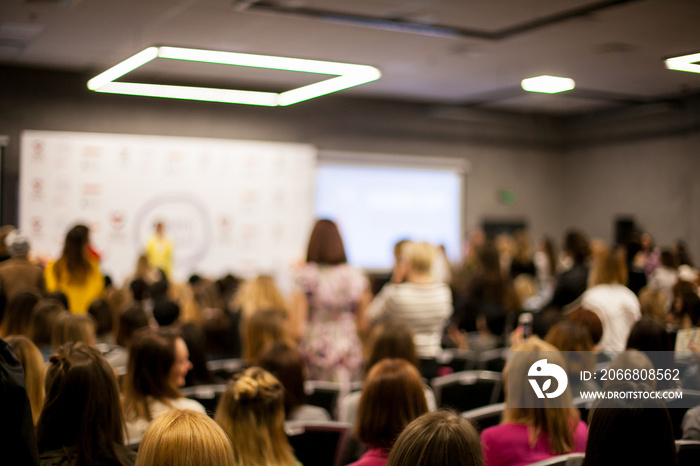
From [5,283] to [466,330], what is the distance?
3.68 m

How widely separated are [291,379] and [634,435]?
159 cm

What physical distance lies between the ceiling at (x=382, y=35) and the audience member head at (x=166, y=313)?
4.94 feet

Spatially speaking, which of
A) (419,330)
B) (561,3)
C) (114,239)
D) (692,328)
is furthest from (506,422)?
(114,239)

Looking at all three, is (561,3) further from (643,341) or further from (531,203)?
(531,203)

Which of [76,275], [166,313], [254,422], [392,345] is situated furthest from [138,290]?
[254,422]

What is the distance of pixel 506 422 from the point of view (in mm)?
2521

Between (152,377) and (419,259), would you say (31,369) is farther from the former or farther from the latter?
(419,259)

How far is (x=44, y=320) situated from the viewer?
3.70m

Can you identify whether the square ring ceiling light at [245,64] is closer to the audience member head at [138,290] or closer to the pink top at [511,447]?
the audience member head at [138,290]

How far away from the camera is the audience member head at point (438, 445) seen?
152 centimetres

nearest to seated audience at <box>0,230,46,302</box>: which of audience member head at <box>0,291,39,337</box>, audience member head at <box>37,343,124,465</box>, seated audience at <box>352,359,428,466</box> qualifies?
audience member head at <box>0,291,39,337</box>

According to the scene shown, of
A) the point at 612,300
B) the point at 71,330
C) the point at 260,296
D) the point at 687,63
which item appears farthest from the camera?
the point at 260,296

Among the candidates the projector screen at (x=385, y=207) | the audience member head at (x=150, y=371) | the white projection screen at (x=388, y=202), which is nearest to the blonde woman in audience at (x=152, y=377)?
the audience member head at (x=150, y=371)

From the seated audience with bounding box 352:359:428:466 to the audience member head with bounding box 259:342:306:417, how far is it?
617mm
